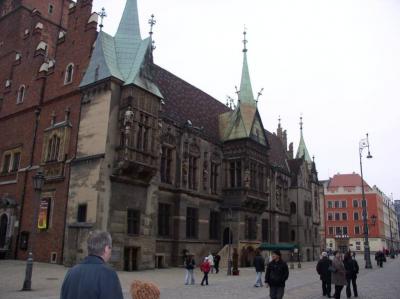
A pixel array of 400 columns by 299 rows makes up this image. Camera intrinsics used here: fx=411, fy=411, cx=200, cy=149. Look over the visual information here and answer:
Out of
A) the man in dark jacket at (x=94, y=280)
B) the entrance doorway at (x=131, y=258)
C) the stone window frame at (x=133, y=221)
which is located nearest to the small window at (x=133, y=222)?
the stone window frame at (x=133, y=221)

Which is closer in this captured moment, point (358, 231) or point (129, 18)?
point (129, 18)

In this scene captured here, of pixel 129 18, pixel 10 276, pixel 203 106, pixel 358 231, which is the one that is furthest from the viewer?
pixel 358 231

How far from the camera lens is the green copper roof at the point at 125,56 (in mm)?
25834

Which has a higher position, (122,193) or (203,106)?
(203,106)

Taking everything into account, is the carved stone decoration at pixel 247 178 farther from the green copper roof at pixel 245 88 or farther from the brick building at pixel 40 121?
the brick building at pixel 40 121

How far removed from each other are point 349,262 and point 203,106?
2542cm

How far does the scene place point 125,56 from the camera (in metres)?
27.3

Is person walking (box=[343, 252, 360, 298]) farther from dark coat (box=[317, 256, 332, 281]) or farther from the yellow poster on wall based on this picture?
the yellow poster on wall

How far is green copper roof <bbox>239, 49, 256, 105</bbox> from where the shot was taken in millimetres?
38688

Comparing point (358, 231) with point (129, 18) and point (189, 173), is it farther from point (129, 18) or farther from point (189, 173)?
point (129, 18)

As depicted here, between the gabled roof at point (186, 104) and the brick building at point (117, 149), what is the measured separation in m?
0.14

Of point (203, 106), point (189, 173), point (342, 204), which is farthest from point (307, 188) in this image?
point (342, 204)

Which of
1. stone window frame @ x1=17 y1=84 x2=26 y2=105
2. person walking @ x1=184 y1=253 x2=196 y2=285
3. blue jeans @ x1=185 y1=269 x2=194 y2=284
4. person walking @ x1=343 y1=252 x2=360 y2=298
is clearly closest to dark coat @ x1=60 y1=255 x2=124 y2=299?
person walking @ x1=343 y1=252 x2=360 y2=298

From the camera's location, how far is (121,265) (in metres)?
23.3
